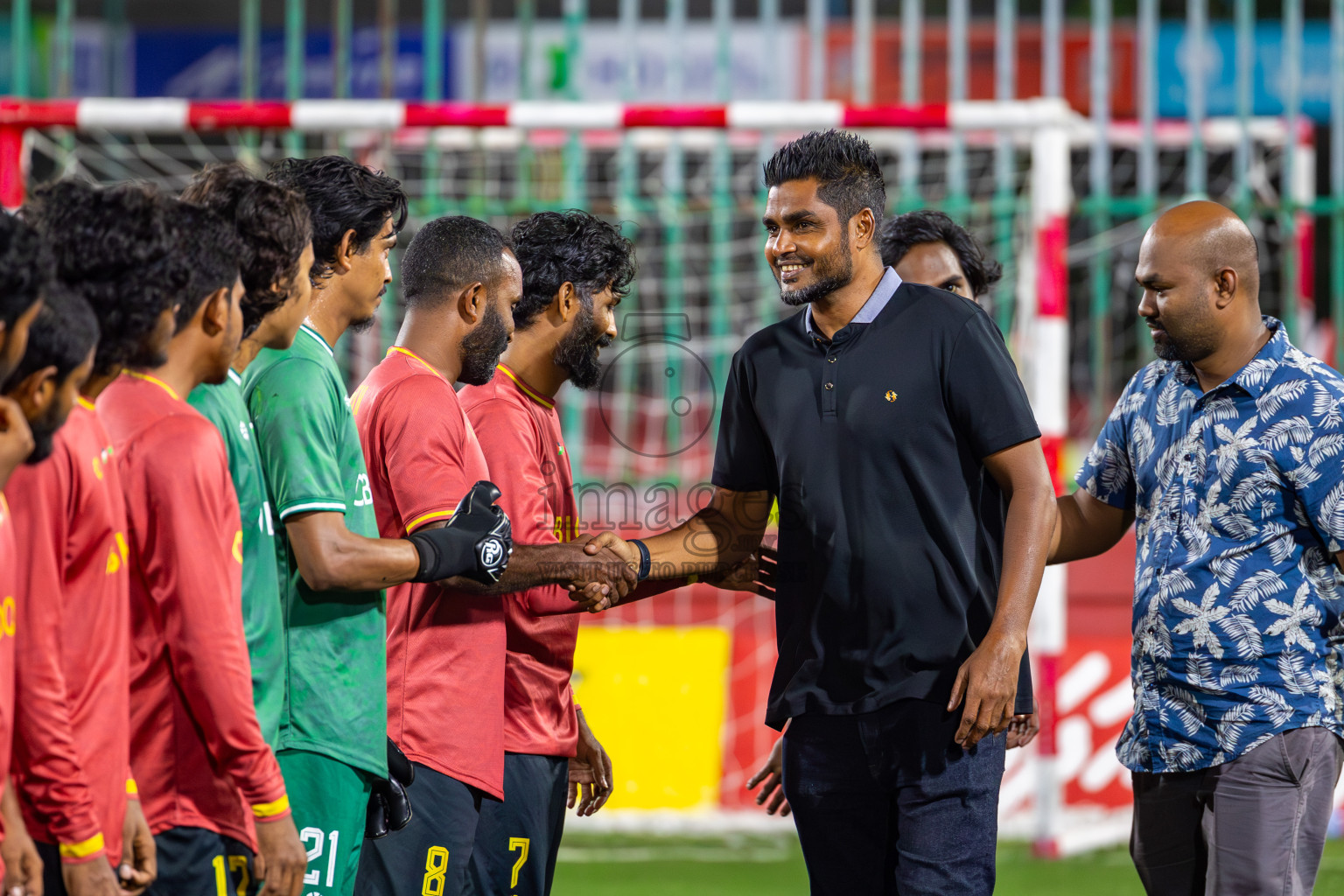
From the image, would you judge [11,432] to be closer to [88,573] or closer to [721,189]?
[88,573]

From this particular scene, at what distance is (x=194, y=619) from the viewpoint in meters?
2.19

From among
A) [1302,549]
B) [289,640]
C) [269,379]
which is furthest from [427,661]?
[1302,549]

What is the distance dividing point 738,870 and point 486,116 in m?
3.54

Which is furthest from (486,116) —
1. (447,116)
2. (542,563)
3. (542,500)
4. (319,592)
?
(319,592)

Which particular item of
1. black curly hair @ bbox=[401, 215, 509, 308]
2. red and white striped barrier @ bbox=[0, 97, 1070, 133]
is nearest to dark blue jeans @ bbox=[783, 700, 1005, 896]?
black curly hair @ bbox=[401, 215, 509, 308]

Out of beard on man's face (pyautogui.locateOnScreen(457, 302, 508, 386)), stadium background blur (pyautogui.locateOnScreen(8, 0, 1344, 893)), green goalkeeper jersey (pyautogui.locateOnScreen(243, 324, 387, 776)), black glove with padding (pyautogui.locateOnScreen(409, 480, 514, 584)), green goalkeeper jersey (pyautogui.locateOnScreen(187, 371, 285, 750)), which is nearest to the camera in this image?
green goalkeeper jersey (pyautogui.locateOnScreen(187, 371, 285, 750))

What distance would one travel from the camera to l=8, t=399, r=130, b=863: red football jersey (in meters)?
1.99

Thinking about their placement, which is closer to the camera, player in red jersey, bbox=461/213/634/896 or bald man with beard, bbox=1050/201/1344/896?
bald man with beard, bbox=1050/201/1344/896

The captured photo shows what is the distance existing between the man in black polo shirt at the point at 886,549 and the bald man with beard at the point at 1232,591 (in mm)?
500

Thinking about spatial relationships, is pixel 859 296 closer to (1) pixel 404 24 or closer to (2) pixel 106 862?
(2) pixel 106 862

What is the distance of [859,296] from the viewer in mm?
3156

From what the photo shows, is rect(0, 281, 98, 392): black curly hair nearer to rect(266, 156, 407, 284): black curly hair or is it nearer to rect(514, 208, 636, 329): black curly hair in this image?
rect(266, 156, 407, 284): black curly hair

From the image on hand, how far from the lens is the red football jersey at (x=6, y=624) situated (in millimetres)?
1940

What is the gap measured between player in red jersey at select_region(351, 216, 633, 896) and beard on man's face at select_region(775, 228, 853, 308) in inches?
27.7
